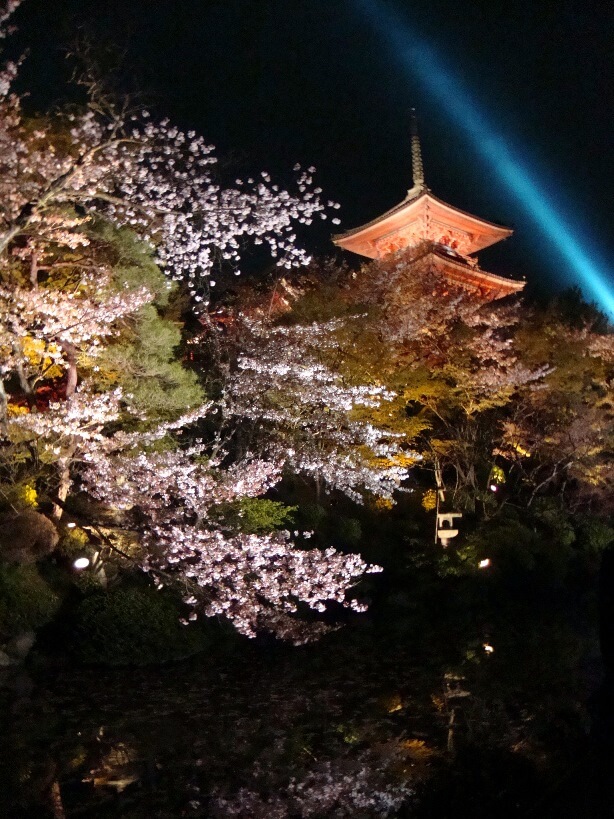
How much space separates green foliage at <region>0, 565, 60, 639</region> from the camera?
9.49 metres

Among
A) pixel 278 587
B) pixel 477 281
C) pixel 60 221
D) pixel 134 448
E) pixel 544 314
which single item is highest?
pixel 477 281

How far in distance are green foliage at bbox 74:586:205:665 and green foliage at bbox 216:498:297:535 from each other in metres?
1.82

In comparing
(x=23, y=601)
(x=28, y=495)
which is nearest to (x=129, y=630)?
(x=23, y=601)

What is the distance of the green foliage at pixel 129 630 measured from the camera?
973 centimetres

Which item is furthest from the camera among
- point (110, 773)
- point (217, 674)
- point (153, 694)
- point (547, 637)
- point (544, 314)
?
point (544, 314)

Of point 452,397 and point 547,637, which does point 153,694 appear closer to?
point 547,637

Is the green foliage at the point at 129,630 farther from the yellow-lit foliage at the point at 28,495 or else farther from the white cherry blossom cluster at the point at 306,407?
the white cherry blossom cluster at the point at 306,407

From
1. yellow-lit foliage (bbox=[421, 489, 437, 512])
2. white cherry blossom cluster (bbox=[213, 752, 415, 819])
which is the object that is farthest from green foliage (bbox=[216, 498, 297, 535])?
yellow-lit foliage (bbox=[421, 489, 437, 512])

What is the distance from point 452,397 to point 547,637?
719 centimetres

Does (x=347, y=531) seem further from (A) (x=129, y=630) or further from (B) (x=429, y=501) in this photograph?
(A) (x=129, y=630)

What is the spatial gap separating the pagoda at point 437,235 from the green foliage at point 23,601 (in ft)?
60.0

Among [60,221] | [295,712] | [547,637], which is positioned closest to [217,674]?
[295,712]

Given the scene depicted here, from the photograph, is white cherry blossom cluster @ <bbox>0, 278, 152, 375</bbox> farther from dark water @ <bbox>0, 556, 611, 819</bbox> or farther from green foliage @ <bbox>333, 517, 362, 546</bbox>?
green foliage @ <bbox>333, 517, 362, 546</bbox>

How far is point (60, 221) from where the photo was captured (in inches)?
419
